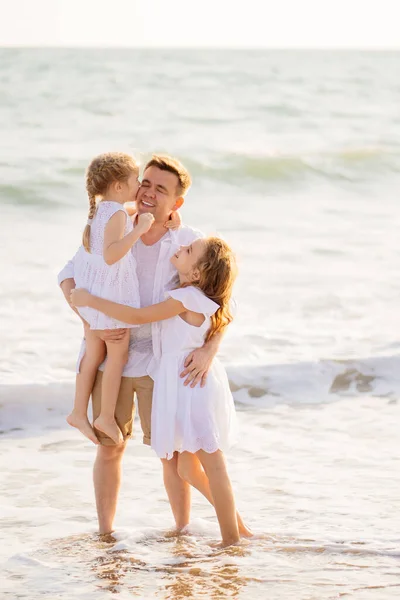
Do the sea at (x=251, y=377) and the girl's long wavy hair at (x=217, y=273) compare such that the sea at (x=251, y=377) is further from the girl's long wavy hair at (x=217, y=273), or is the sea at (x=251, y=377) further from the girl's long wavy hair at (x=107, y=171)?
the girl's long wavy hair at (x=107, y=171)

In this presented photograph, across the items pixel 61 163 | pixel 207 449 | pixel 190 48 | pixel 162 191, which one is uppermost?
pixel 190 48

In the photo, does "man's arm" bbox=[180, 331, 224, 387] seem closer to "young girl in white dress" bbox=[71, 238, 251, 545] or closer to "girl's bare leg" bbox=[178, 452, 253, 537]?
"young girl in white dress" bbox=[71, 238, 251, 545]

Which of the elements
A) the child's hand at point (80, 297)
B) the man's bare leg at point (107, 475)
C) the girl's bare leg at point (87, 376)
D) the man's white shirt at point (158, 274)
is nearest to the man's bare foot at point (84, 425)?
the girl's bare leg at point (87, 376)

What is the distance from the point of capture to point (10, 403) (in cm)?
596

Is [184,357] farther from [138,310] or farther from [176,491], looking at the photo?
[176,491]

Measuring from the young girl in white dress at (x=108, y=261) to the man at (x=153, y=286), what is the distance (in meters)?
0.06

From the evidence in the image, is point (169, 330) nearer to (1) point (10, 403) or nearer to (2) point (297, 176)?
(1) point (10, 403)

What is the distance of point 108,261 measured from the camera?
357 cm

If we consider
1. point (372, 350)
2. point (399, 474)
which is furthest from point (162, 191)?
point (372, 350)

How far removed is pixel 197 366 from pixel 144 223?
1.90ft

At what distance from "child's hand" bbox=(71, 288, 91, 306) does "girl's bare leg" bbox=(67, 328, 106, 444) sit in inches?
4.9

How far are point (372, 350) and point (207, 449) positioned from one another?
3606 millimetres

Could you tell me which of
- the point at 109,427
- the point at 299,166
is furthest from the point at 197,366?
the point at 299,166

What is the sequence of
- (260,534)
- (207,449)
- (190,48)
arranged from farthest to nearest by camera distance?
1. (190,48)
2. (260,534)
3. (207,449)
